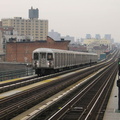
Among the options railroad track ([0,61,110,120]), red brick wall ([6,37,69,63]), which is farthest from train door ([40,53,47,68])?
red brick wall ([6,37,69,63])

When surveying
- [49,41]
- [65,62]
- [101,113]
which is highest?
[49,41]

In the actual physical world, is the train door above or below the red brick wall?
below

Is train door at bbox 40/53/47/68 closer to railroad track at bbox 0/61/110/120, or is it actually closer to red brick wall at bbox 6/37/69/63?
railroad track at bbox 0/61/110/120

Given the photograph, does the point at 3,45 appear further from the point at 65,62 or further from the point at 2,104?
the point at 2,104

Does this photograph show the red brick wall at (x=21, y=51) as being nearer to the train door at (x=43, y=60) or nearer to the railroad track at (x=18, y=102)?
the train door at (x=43, y=60)

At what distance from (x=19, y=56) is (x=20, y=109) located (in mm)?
67414

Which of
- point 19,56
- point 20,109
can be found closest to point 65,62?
point 20,109

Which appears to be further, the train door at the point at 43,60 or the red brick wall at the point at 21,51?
the red brick wall at the point at 21,51

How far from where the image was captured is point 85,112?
14.6 meters

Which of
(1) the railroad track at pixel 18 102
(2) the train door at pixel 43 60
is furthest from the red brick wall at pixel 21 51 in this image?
(1) the railroad track at pixel 18 102

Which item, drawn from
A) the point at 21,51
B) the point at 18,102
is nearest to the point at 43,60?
the point at 18,102

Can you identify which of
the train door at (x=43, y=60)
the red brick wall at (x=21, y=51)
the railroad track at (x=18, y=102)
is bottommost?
the railroad track at (x=18, y=102)

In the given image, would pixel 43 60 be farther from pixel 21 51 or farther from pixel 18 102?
pixel 21 51

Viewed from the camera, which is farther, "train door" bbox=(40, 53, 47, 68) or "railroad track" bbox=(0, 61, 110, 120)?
"train door" bbox=(40, 53, 47, 68)
